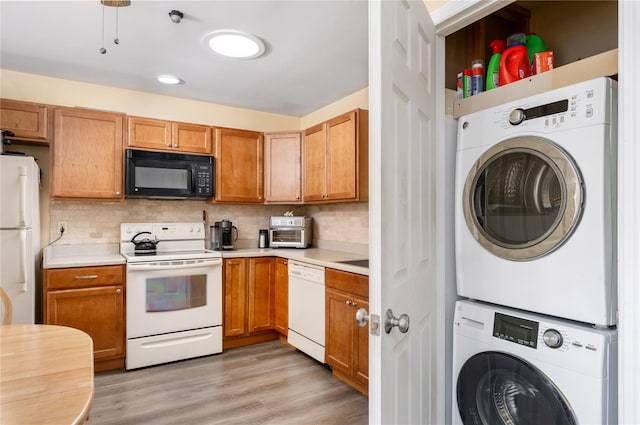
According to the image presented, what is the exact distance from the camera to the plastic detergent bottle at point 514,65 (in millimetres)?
1667

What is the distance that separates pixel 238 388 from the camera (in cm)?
266

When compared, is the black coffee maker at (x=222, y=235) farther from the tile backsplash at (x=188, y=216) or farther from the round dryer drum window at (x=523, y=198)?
the round dryer drum window at (x=523, y=198)

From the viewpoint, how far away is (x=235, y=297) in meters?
3.50

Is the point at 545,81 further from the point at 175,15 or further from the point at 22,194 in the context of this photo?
the point at 22,194

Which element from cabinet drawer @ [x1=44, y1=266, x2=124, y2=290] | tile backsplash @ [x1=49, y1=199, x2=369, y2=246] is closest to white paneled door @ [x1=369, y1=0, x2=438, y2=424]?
tile backsplash @ [x1=49, y1=199, x2=369, y2=246]

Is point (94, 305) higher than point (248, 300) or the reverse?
higher

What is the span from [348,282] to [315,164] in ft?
4.81

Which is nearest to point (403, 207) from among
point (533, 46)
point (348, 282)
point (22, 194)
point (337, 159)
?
point (533, 46)

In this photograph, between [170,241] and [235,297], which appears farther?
[170,241]

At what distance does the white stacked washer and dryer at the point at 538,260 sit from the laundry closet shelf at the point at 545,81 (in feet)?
0.31

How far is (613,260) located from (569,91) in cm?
60

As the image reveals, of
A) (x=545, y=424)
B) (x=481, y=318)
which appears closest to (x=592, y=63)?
(x=481, y=318)

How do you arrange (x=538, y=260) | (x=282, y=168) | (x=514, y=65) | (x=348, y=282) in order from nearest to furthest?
(x=538, y=260) → (x=514, y=65) → (x=348, y=282) → (x=282, y=168)

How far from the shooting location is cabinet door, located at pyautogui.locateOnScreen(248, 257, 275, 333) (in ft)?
11.8
